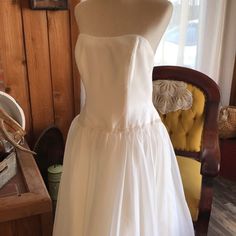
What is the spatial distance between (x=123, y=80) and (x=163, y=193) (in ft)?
1.36

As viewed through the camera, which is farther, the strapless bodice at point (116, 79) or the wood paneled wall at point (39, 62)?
the wood paneled wall at point (39, 62)

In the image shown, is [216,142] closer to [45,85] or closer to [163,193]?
[163,193]

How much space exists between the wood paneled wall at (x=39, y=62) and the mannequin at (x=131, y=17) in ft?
2.00

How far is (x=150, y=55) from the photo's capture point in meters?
0.86

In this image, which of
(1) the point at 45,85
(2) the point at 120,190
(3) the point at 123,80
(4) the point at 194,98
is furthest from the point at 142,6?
(1) the point at 45,85

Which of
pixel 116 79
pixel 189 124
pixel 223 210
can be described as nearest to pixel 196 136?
pixel 189 124

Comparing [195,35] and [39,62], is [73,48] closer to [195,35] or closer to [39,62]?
[39,62]

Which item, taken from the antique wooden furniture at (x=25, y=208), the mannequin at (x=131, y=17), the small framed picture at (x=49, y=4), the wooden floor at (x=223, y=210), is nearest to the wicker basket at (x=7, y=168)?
A: the antique wooden furniture at (x=25, y=208)

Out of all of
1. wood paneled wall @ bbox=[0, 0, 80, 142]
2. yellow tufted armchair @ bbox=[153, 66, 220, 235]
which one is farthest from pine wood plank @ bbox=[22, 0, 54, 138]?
yellow tufted armchair @ bbox=[153, 66, 220, 235]

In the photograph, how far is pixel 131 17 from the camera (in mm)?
831

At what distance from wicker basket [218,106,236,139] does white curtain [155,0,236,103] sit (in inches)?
11.9

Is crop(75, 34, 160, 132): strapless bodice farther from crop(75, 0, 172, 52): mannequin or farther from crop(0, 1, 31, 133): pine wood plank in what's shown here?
crop(0, 1, 31, 133): pine wood plank

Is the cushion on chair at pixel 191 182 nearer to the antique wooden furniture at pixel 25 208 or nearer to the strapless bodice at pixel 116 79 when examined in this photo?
the strapless bodice at pixel 116 79

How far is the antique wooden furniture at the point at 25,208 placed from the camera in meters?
0.94
